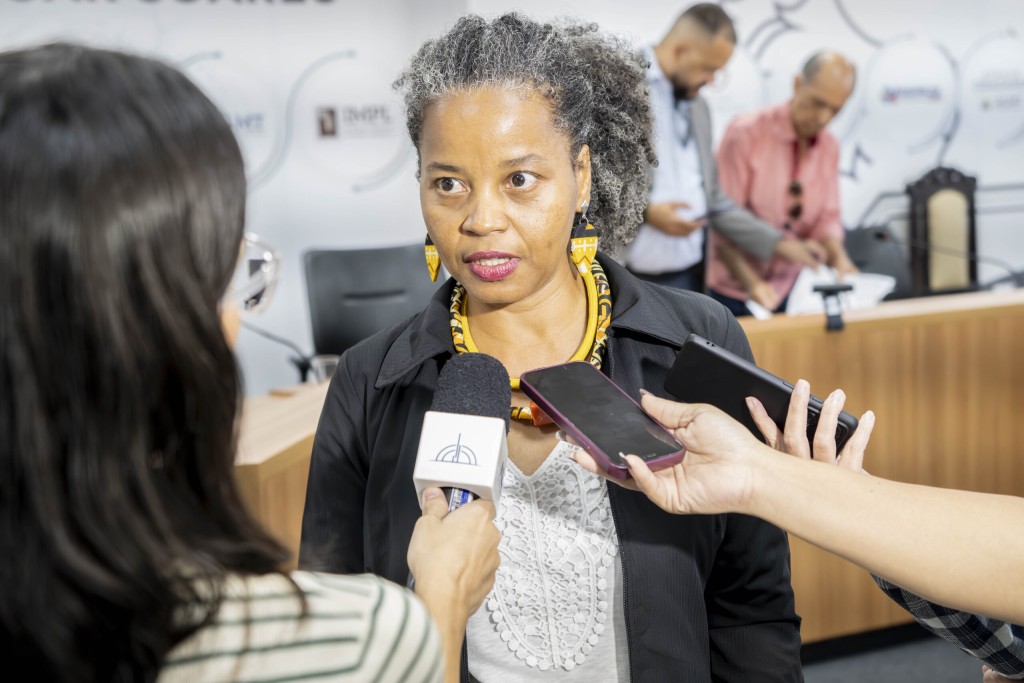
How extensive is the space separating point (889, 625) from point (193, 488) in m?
2.32

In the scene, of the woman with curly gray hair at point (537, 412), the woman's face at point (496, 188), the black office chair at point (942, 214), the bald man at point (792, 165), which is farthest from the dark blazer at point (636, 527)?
the black office chair at point (942, 214)

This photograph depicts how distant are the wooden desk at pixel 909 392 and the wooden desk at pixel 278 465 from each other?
1.20 metres

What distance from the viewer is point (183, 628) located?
615 millimetres

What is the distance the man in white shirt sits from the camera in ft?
12.3

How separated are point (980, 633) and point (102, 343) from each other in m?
0.99

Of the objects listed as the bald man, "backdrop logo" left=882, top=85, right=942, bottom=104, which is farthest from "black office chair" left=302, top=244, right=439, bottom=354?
"backdrop logo" left=882, top=85, right=942, bottom=104

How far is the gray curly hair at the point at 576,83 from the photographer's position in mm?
1211

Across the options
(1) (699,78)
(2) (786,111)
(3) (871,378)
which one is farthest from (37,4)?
(3) (871,378)

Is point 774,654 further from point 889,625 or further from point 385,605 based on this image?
point 889,625

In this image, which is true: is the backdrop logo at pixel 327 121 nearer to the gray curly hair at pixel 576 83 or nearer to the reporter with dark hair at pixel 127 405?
the gray curly hair at pixel 576 83

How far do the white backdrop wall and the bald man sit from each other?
0.41 metres

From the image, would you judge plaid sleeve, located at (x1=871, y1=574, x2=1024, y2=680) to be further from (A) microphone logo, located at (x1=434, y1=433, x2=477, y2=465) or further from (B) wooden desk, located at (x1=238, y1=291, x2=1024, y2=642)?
(B) wooden desk, located at (x1=238, y1=291, x2=1024, y2=642)

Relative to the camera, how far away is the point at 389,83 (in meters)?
4.33

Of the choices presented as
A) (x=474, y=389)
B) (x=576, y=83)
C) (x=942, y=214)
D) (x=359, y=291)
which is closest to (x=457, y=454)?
(x=474, y=389)
